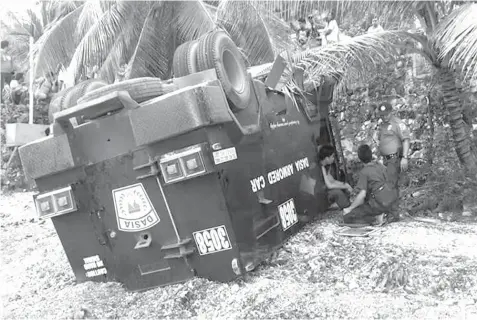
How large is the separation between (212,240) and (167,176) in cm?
57

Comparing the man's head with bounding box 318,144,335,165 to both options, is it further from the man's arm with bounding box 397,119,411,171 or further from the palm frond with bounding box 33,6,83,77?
the palm frond with bounding box 33,6,83,77

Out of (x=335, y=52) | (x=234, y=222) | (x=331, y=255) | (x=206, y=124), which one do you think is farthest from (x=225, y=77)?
(x=335, y=52)

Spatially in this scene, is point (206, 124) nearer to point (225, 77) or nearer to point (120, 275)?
point (225, 77)

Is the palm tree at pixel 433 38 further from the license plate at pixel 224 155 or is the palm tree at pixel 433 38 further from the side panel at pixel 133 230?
the side panel at pixel 133 230

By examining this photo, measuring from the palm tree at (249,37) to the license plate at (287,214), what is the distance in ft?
6.51

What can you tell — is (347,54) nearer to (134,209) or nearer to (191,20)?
(134,209)

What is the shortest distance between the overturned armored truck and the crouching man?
1.18m

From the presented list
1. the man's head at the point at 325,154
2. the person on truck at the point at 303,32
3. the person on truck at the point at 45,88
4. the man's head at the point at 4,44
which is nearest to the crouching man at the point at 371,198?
the man's head at the point at 325,154

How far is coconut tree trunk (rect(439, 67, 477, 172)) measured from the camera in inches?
254

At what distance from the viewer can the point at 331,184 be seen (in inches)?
224

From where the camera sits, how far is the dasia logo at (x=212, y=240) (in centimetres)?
363

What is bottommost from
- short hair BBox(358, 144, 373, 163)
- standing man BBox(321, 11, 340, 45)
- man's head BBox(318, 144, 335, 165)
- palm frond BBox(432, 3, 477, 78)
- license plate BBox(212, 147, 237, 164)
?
short hair BBox(358, 144, 373, 163)

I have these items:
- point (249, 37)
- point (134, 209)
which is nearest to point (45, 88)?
point (249, 37)

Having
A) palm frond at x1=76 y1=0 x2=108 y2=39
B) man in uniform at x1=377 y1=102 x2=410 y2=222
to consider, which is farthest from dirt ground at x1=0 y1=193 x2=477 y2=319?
palm frond at x1=76 y1=0 x2=108 y2=39
